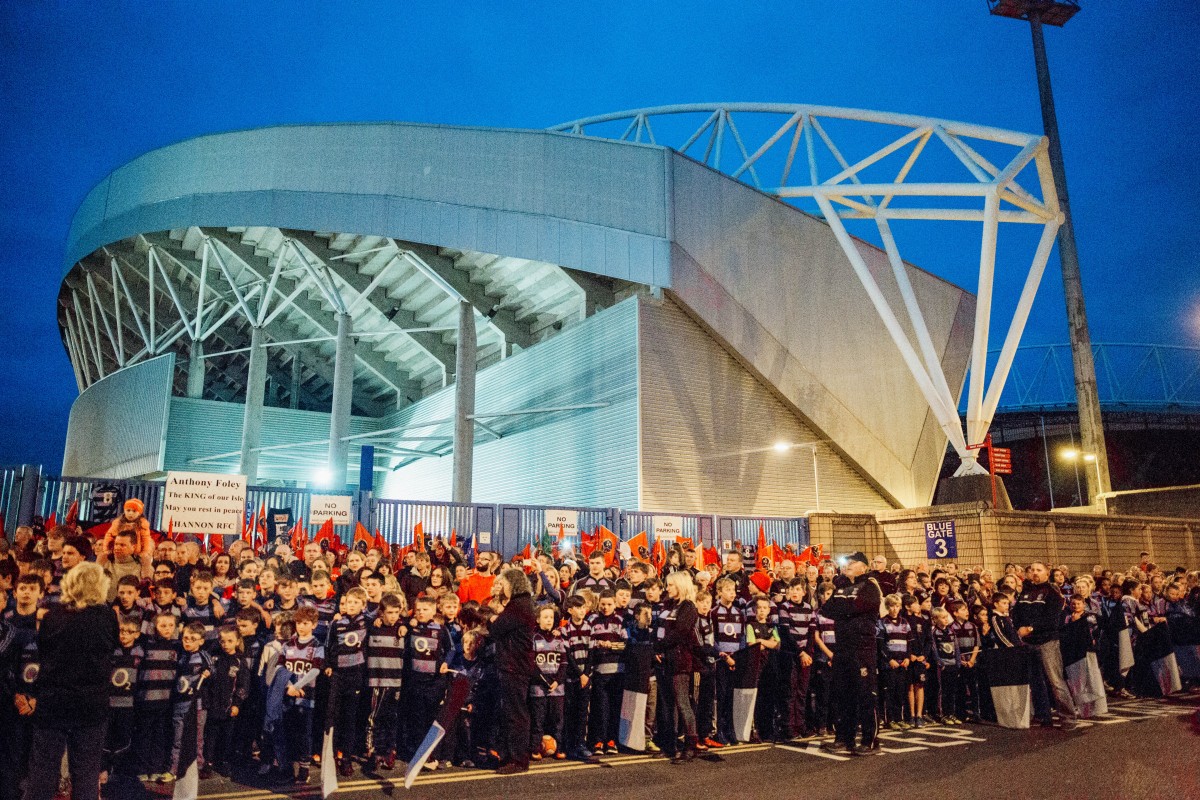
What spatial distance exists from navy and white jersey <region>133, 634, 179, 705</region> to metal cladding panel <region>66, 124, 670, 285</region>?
17649 millimetres

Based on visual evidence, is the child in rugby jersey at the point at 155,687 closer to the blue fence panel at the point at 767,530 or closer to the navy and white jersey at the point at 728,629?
the navy and white jersey at the point at 728,629

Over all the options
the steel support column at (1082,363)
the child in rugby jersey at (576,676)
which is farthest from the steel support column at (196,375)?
the steel support column at (1082,363)

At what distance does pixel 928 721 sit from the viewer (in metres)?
11.5

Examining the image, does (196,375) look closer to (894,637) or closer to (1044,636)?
(894,637)

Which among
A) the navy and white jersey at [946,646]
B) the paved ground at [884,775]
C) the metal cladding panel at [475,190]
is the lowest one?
the paved ground at [884,775]

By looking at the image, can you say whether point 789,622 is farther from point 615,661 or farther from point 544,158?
point 544,158

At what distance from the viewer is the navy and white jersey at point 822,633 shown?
10453 millimetres

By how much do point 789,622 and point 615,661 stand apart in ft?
7.82

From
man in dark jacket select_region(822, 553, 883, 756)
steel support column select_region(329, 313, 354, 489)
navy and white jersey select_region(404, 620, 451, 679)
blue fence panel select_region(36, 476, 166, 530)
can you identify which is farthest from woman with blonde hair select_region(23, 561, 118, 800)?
steel support column select_region(329, 313, 354, 489)

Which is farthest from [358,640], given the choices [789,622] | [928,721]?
[928,721]

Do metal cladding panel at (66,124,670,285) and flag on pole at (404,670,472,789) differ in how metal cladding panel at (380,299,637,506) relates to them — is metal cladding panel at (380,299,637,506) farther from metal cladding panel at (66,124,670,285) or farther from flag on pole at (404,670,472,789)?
flag on pole at (404,670,472,789)

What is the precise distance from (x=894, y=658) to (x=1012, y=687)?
1.69 meters

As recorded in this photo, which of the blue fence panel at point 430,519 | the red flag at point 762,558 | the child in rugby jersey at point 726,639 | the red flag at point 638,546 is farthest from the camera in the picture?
the red flag at point 762,558

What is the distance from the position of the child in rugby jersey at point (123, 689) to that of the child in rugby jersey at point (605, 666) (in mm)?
4580
